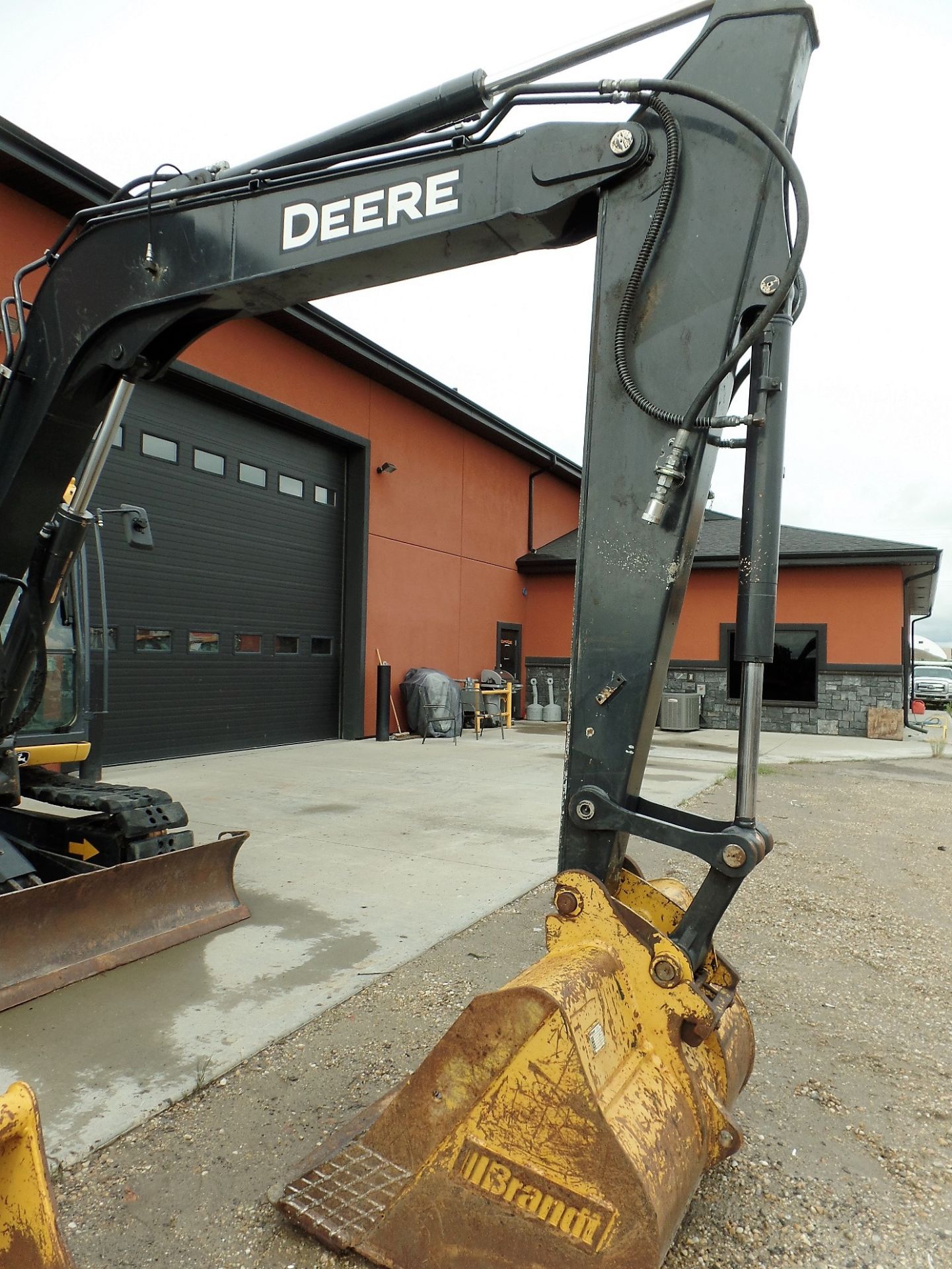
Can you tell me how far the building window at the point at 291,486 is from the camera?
512 inches

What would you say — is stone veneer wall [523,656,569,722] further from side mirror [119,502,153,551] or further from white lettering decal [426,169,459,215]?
white lettering decal [426,169,459,215]

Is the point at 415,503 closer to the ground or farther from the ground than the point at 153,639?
farther from the ground

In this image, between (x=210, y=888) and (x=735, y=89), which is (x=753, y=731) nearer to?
(x=735, y=89)

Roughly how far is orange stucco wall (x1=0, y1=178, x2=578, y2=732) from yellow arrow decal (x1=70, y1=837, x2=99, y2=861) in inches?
278

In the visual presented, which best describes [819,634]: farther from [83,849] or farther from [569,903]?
[569,903]

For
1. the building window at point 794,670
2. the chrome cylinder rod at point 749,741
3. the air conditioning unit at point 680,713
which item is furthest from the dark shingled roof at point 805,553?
the chrome cylinder rod at point 749,741

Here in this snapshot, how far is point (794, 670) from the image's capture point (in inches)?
687

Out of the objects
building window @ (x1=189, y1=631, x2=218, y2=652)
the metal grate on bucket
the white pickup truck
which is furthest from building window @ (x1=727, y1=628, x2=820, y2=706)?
the white pickup truck

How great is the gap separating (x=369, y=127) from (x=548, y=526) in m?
18.5

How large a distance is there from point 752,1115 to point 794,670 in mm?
15548

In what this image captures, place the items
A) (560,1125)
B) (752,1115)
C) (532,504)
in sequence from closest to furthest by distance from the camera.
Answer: (560,1125) < (752,1115) < (532,504)

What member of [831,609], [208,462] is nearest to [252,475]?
[208,462]

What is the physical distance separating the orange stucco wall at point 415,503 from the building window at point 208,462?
1069 millimetres

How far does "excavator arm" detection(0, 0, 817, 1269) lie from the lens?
1.97 metres
